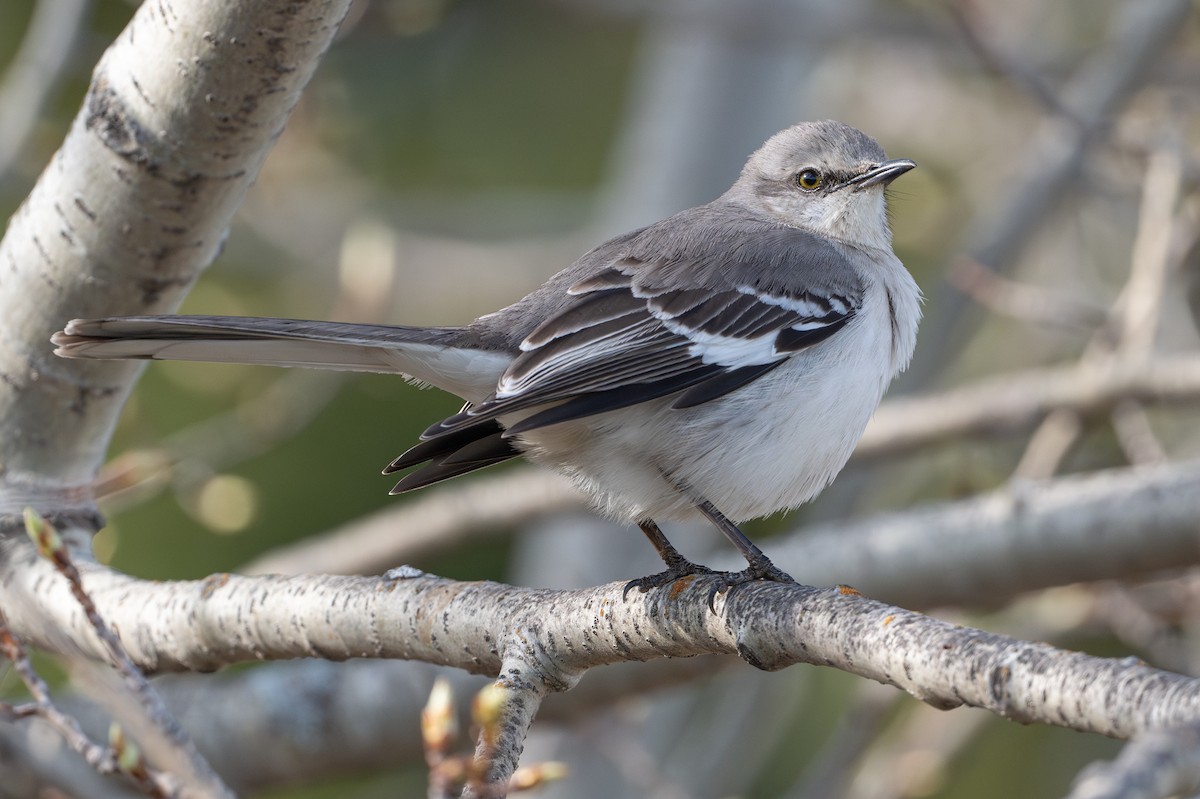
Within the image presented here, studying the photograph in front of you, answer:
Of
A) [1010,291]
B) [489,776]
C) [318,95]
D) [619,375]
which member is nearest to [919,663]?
[489,776]

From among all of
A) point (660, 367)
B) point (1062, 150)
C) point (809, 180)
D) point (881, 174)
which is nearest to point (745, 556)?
point (660, 367)

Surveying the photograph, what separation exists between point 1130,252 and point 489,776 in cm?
712

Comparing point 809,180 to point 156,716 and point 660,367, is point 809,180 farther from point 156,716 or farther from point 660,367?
point 156,716

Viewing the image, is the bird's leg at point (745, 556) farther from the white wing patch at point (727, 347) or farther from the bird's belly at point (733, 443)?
the white wing patch at point (727, 347)

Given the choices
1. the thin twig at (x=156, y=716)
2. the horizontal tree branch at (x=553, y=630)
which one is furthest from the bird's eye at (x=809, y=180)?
the thin twig at (x=156, y=716)

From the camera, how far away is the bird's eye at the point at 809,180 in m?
3.98

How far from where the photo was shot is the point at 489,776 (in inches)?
74.0

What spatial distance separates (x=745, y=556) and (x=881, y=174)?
4.61 ft

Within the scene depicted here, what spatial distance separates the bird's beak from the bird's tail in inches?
50.4

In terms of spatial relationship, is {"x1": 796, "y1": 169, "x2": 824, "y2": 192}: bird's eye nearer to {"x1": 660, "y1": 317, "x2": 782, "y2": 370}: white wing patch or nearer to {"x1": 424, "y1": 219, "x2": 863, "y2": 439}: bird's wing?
{"x1": 424, "y1": 219, "x2": 863, "y2": 439}: bird's wing

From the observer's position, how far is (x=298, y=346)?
3.04m

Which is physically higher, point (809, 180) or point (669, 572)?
point (809, 180)

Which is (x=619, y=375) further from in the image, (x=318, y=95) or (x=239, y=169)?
(x=318, y=95)

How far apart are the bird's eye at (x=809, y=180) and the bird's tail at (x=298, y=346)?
1.26 meters
